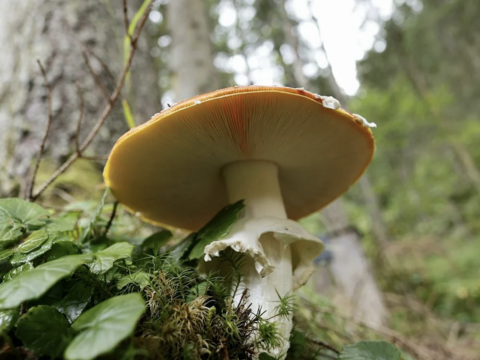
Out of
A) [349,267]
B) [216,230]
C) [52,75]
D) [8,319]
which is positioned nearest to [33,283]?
[8,319]

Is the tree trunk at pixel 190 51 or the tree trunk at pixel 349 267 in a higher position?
the tree trunk at pixel 190 51

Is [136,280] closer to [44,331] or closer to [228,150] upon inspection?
[44,331]

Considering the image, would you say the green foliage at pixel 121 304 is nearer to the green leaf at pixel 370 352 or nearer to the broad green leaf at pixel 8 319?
the broad green leaf at pixel 8 319

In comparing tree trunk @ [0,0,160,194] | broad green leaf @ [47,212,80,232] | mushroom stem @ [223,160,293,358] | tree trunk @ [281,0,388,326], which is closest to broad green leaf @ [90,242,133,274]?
broad green leaf @ [47,212,80,232]

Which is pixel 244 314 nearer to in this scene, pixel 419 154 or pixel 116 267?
pixel 116 267

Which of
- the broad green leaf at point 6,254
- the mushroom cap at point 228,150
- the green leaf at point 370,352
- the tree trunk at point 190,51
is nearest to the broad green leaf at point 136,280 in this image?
the broad green leaf at point 6,254
